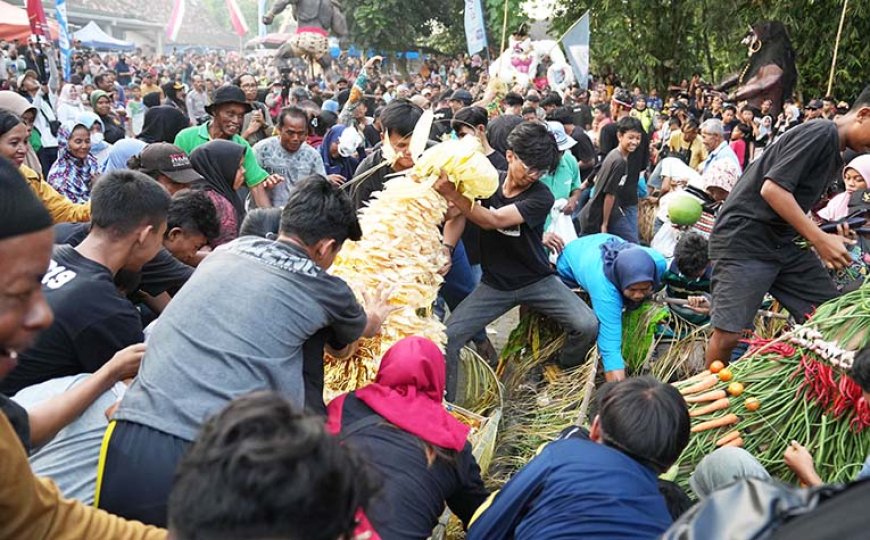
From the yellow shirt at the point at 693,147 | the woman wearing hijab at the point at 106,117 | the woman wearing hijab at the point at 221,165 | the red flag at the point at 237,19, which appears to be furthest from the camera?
the red flag at the point at 237,19

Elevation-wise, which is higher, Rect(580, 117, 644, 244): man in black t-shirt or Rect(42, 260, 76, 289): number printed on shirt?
Rect(42, 260, 76, 289): number printed on shirt

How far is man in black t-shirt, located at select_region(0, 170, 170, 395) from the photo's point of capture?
227 cm

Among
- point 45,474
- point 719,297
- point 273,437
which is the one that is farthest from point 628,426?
point 719,297

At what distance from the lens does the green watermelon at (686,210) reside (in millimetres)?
5383

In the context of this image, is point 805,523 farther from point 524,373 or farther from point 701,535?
point 524,373

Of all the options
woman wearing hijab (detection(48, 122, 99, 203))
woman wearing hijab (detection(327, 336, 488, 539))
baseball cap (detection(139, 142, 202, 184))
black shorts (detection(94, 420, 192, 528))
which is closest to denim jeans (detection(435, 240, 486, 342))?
baseball cap (detection(139, 142, 202, 184))

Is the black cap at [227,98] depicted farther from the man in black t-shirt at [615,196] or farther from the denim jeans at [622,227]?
the denim jeans at [622,227]

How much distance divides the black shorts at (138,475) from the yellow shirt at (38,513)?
44 centimetres

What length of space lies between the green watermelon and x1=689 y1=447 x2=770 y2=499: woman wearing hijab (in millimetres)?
2821

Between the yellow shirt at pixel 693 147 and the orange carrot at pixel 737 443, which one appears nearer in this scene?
the orange carrot at pixel 737 443

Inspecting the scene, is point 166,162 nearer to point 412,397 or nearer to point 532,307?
point 532,307

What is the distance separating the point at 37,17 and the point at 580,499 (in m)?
10.1

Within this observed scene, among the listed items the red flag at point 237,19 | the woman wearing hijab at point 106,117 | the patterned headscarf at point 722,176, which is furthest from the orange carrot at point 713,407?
the red flag at point 237,19

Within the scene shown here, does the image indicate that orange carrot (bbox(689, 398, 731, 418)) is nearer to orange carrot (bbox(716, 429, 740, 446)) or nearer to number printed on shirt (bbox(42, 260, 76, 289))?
orange carrot (bbox(716, 429, 740, 446))
